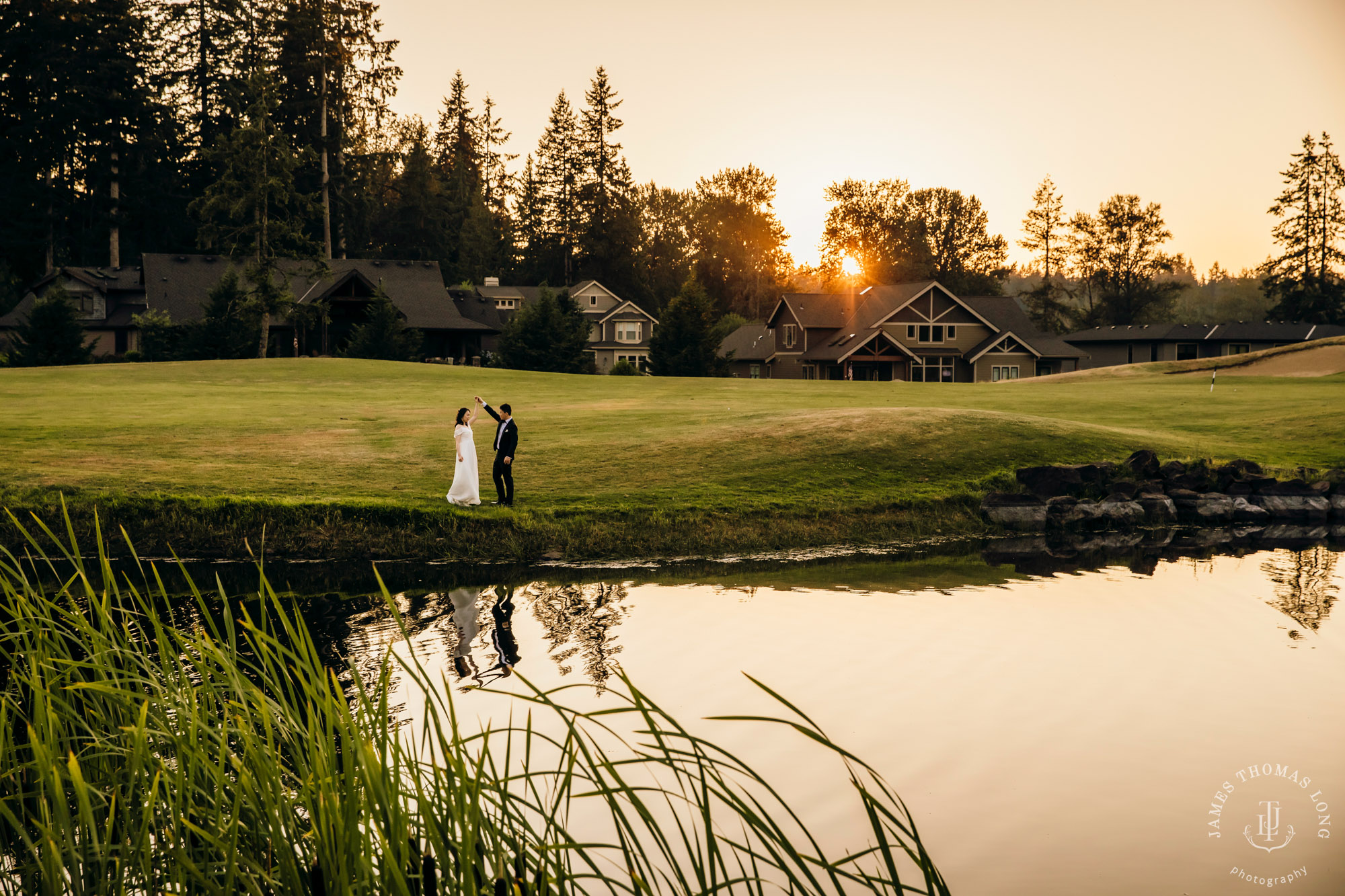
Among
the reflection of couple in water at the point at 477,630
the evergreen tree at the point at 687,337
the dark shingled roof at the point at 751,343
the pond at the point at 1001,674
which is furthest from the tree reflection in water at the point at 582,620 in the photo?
the dark shingled roof at the point at 751,343

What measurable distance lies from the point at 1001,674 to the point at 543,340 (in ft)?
171

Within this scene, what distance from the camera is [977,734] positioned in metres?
8.92

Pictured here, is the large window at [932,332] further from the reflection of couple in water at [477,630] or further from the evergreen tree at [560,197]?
the reflection of couple in water at [477,630]

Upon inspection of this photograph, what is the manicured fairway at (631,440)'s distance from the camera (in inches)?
767

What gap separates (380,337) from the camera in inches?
2329

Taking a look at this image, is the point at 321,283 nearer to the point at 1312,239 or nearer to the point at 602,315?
the point at 602,315

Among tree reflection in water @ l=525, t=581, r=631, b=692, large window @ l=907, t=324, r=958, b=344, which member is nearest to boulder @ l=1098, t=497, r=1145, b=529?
tree reflection in water @ l=525, t=581, r=631, b=692


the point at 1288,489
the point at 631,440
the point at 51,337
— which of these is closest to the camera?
the point at 1288,489

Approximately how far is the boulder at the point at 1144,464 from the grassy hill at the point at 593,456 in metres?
1.28

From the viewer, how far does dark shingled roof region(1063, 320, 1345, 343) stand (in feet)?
267

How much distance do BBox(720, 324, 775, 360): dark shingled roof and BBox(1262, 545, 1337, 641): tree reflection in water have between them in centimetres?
6284

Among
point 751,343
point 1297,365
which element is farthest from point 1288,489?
point 751,343

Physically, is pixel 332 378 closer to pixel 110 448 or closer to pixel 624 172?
pixel 110 448

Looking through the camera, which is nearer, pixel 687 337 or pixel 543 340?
pixel 543 340
